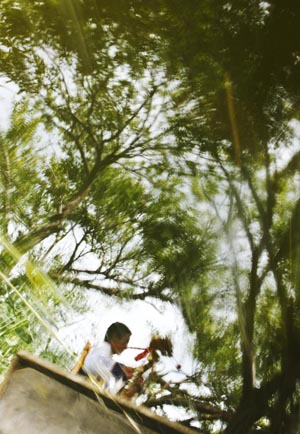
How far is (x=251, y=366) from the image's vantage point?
76.0 inches

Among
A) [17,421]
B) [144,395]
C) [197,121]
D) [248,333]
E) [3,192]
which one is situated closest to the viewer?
[17,421]

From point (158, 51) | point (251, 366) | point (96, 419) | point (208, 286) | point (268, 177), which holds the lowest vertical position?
point (96, 419)

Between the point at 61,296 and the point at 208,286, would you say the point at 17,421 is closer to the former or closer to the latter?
the point at 61,296

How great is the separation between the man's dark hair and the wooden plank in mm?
451

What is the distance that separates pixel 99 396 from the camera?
129 centimetres

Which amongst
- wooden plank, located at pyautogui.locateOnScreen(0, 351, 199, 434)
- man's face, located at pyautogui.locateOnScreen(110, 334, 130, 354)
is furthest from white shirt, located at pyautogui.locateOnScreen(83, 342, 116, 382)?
wooden plank, located at pyautogui.locateOnScreen(0, 351, 199, 434)

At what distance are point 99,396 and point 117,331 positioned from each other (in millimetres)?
509

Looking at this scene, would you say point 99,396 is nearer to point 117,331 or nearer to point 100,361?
point 100,361

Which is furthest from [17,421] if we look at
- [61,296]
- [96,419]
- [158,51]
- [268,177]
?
A: [158,51]

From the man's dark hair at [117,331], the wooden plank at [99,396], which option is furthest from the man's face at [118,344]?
the wooden plank at [99,396]

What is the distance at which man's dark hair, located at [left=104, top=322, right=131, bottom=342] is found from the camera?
177cm

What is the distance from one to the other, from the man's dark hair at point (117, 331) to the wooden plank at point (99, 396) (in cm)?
45

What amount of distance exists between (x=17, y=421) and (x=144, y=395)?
2.70ft

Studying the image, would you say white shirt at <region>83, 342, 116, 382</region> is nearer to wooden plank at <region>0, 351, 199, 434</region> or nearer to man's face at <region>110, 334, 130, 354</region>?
man's face at <region>110, 334, 130, 354</region>
